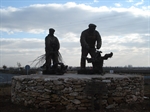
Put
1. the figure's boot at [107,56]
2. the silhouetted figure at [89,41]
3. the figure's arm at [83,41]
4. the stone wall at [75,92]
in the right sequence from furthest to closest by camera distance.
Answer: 1. the silhouetted figure at [89,41]
2. the figure's arm at [83,41]
3. the figure's boot at [107,56]
4. the stone wall at [75,92]

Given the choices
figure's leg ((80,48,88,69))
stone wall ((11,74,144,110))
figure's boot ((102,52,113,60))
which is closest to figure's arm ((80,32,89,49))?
figure's leg ((80,48,88,69))

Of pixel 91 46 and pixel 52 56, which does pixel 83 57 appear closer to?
pixel 91 46

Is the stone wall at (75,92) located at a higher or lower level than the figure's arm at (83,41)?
lower

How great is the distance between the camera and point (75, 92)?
7.51m

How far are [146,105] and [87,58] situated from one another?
3.30 meters

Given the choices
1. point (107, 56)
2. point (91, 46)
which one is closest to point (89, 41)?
point (91, 46)

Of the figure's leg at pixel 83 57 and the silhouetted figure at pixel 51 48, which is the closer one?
the silhouetted figure at pixel 51 48

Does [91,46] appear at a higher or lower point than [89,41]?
lower

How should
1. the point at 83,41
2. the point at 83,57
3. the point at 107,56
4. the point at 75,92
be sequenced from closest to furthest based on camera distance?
1. the point at 75,92
2. the point at 107,56
3. the point at 83,41
4. the point at 83,57

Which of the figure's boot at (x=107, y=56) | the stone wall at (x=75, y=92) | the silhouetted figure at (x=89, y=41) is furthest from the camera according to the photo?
the silhouetted figure at (x=89, y=41)

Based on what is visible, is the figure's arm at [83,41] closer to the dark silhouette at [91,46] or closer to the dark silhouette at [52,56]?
the dark silhouette at [91,46]

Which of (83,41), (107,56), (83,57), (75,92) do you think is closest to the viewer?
(75,92)

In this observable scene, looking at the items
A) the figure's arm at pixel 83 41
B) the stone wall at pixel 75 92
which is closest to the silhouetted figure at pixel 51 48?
the figure's arm at pixel 83 41

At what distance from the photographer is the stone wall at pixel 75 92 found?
7465 millimetres
